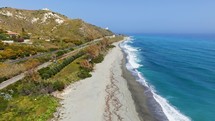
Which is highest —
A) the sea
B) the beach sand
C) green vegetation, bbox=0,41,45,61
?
green vegetation, bbox=0,41,45,61

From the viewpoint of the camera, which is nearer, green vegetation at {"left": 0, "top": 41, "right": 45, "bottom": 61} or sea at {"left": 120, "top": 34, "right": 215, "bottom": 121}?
sea at {"left": 120, "top": 34, "right": 215, "bottom": 121}

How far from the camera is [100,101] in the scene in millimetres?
41500

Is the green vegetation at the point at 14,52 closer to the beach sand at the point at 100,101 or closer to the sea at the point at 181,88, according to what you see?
the beach sand at the point at 100,101

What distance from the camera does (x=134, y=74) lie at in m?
65.2

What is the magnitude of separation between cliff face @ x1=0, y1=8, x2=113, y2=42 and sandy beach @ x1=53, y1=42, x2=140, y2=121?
276 feet

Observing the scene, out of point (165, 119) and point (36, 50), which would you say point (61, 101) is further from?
point (36, 50)

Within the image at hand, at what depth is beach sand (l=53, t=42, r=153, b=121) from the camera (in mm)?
35081

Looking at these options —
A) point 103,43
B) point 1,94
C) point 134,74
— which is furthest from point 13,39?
point 1,94

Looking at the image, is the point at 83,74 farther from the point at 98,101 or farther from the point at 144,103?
the point at 144,103

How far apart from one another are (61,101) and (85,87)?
9852mm

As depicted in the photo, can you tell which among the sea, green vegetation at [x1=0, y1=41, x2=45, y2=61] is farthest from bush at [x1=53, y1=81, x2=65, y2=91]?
green vegetation at [x1=0, y1=41, x2=45, y2=61]

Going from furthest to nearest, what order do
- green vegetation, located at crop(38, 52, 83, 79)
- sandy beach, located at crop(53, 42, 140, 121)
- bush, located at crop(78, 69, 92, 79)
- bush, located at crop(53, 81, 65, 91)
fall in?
bush, located at crop(78, 69, 92, 79), green vegetation, located at crop(38, 52, 83, 79), bush, located at crop(53, 81, 65, 91), sandy beach, located at crop(53, 42, 140, 121)

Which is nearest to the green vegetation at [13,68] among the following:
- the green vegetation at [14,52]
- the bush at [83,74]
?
the green vegetation at [14,52]

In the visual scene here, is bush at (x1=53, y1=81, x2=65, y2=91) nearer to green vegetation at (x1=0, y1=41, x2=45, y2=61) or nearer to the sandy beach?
the sandy beach
